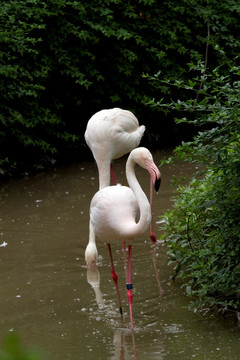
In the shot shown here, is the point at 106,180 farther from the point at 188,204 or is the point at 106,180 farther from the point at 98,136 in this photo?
the point at 188,204

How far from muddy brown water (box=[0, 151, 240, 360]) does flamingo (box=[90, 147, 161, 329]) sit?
26 centimetres

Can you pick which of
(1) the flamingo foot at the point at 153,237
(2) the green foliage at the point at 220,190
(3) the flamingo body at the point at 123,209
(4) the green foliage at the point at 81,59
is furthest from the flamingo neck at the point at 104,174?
(4) the green foliage at the point at 81,59

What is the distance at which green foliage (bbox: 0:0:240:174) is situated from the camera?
29.9 feet

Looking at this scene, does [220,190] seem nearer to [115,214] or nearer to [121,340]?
[115,214]

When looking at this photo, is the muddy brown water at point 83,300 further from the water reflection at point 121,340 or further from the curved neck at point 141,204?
the curved neck at point 141,204

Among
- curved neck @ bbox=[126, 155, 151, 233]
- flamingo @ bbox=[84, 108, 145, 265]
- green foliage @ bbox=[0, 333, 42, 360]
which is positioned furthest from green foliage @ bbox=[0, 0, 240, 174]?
green foliage @ bbox=[0, 333, 42, 360]

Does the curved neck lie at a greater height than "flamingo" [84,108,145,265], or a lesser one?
greater

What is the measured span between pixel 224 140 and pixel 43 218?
3898 millimetres

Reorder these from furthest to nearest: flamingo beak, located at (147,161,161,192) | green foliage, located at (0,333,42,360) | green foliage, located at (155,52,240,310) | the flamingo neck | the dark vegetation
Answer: the dark vegetation < the flamingo neck < flamingo beak, located at (147,161,161,192) < green foliage, located at (155,52,240,310) < green foliage, located at (0,333,42,360)

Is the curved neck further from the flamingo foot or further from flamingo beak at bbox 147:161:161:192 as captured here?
the flamingo foot

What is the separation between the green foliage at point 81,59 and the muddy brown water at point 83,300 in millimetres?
2382

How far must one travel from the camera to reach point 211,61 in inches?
462

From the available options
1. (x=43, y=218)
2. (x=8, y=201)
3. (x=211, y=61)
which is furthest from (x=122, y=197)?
(x=211, y=61)

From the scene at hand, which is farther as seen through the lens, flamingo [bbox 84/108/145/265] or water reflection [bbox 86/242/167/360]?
flamingo [bbox 84/108/145/265]
